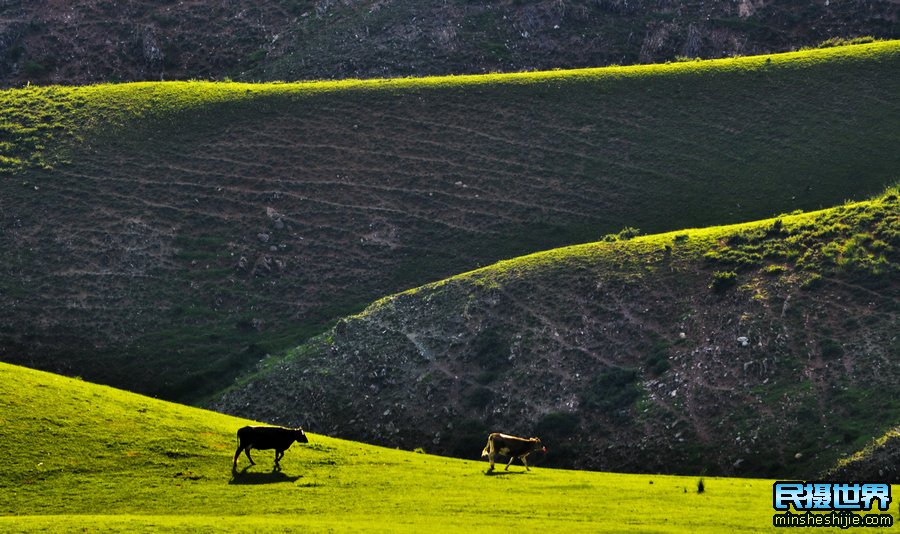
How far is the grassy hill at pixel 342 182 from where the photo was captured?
6291 cm

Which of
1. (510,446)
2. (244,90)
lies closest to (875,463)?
(510,446)

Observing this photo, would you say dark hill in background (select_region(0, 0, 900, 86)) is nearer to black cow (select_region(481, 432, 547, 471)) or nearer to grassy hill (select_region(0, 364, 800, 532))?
grassy hill (select_region(0, 364, 800, 532))

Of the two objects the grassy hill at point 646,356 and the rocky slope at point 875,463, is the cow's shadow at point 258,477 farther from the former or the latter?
the rocky slope at point 875,463

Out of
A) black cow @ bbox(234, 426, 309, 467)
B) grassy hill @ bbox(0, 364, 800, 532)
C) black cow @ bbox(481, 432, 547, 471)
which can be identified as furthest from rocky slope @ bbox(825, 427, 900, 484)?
black cow @ bbox(234, 426, 309, 467)

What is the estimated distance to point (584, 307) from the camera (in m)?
55.6

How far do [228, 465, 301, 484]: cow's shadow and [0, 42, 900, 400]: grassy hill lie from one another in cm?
2236

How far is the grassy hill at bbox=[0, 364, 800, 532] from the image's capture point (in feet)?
94.9

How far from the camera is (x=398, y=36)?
103000 mm

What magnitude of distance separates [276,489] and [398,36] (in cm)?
7476

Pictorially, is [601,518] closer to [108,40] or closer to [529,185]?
[529,185]

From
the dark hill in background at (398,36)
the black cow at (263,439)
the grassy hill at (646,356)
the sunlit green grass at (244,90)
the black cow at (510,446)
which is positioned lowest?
the black cow at (263,439)

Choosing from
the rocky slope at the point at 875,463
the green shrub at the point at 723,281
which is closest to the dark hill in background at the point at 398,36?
the green shrub at the point at 723,281

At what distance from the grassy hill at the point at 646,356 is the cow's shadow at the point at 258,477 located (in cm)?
1527

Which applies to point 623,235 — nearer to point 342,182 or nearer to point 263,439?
point 342,182
